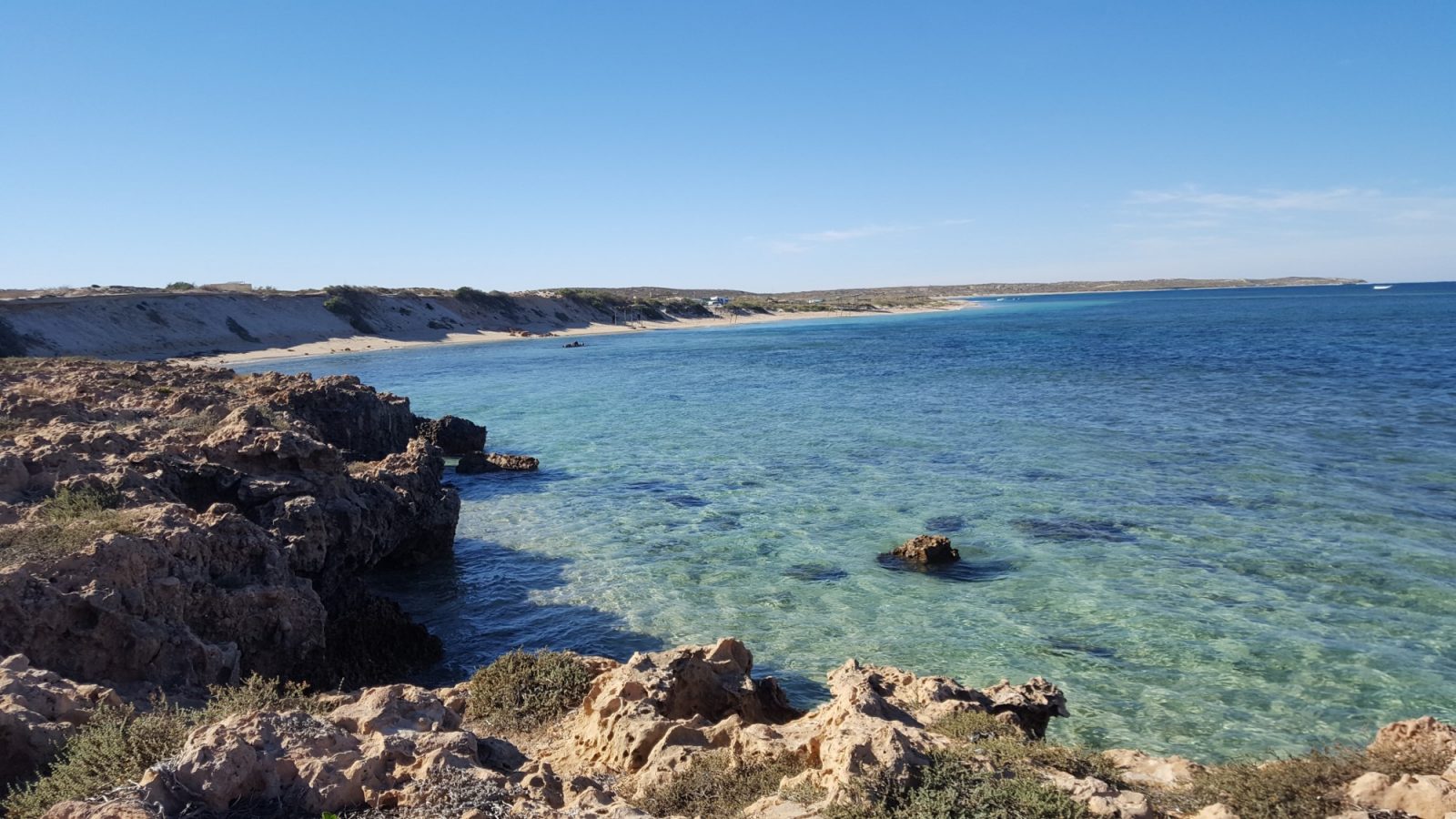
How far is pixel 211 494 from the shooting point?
11.3 metres

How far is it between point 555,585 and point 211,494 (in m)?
5.00

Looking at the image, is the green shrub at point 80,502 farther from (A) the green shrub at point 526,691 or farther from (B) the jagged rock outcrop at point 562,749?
(A) the green shrub at point 526,691

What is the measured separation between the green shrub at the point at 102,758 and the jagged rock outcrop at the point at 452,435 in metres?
18.9

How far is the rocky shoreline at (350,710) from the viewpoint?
4.77 metres

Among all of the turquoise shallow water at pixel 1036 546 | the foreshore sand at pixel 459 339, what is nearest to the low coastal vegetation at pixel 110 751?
the turquoise shallow water at pixel 1036 546

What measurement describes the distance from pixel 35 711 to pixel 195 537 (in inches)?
137

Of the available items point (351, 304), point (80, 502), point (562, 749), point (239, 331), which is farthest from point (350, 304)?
point (562, 749)

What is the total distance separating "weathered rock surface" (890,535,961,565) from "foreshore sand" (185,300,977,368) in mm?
37419

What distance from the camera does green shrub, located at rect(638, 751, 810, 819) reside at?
5328 millimetres

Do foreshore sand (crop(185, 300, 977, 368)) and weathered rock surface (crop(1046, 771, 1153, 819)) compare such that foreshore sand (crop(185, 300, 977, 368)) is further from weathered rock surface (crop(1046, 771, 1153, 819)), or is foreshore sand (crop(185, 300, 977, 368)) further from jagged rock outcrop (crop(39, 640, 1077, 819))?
weathered rock surface (crop(1046, 771, 1153, 819))

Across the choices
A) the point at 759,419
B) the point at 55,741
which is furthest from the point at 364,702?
the point at 759,419

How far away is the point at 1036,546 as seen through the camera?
14133 mm

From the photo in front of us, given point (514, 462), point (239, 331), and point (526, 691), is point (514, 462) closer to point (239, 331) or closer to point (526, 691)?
point (526, 691)

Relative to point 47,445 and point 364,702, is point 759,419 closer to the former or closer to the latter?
point 47,445
